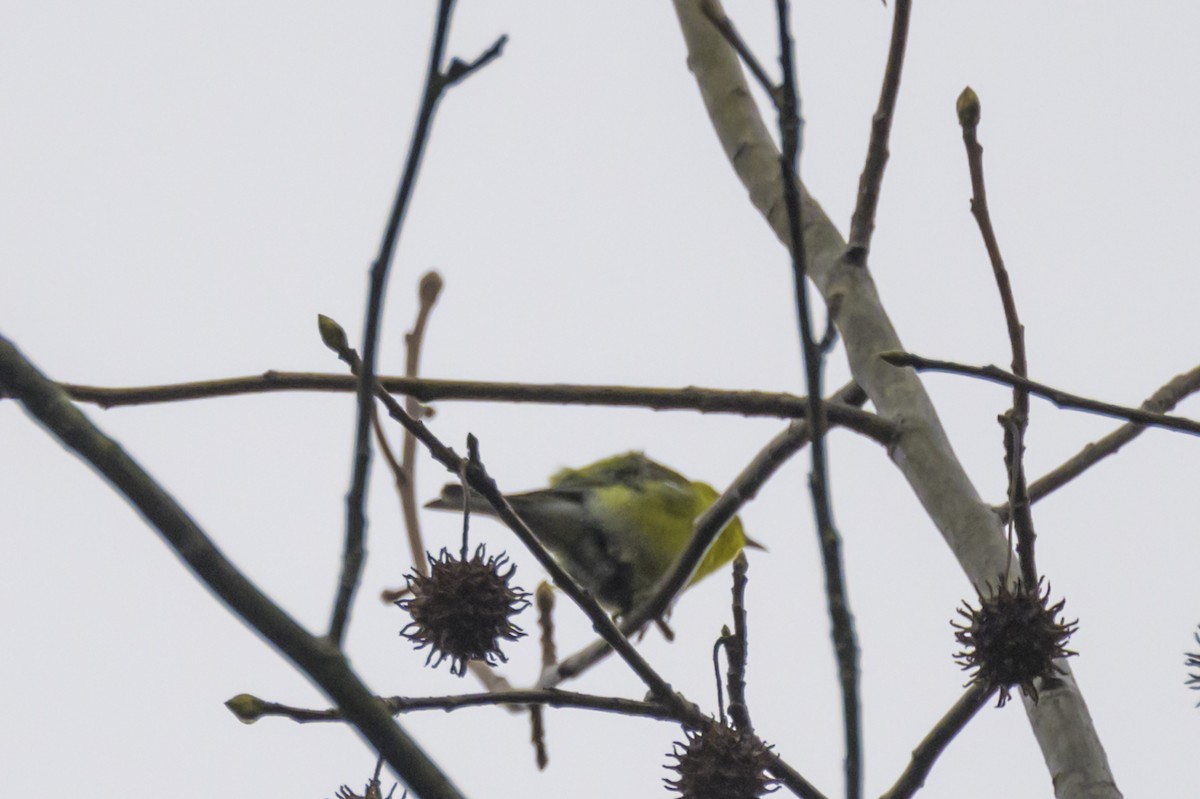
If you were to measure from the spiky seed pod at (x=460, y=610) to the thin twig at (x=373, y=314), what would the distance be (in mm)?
719

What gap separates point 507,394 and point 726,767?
2.42 ft

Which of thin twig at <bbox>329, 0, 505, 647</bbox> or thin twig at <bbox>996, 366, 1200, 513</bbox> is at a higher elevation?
thin twig at <bbox>996, 366, 1200, 513</bbox>

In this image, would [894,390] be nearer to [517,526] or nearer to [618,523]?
[517,526]

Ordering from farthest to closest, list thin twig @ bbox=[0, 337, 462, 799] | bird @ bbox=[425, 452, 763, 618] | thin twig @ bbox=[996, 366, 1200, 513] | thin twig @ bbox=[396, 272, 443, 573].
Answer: bird @ bbox=[425, 452, 763, 618] < thin twig @ bbox=[396, 272, 443, 573] < thin twig @ bbox=[996, 366, 1200, 513] < thin twig @ bbox=[0, 337, 462, 799]

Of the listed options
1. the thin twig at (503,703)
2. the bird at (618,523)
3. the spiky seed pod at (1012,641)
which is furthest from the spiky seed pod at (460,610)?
the bird at (618,523)

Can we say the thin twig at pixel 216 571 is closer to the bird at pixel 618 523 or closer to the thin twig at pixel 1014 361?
the thin twig at pixel 1014 361

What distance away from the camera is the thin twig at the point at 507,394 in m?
2.12

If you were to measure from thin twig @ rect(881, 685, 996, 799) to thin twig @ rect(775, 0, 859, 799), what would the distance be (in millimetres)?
661

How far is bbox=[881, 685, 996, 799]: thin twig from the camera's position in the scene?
6.42 feet

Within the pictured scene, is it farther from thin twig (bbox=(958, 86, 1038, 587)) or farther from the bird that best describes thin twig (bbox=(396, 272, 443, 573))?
the bird

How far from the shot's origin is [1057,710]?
7.03 feet

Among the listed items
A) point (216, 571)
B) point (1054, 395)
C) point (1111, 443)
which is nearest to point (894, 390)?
point (1111, 443)

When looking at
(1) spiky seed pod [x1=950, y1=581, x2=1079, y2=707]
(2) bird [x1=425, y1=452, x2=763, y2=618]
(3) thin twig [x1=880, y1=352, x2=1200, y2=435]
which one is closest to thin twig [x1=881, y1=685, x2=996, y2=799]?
(1) spiky seed pod [x1=950, y1=581, x2=1079, y2=707]

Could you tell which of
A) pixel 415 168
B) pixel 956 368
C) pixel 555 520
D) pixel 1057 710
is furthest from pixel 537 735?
pixel 555 520
